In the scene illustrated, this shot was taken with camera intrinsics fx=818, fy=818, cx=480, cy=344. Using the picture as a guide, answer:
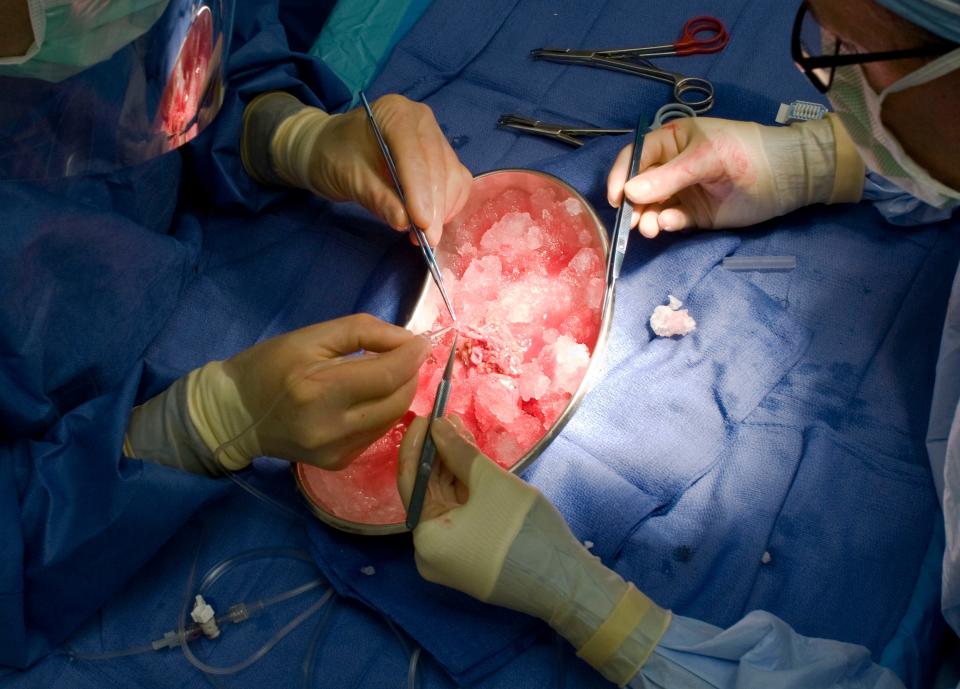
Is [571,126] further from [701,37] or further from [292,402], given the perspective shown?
[292,402]

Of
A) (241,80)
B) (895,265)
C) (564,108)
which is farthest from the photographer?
(564,108)

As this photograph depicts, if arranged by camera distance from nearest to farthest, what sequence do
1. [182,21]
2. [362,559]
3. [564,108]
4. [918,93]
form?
[918,93] < [182,21] < [362,559] < [564,108]

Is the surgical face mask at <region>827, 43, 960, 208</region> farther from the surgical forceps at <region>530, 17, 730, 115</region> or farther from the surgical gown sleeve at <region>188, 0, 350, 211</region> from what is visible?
the surgical gown sleeve at <region>188, 0, 350, 211</region>

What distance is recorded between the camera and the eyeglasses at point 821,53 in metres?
1.17

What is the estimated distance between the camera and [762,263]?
2.14 m

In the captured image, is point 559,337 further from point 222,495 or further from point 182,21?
point 182,21

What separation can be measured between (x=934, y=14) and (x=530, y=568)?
111cm

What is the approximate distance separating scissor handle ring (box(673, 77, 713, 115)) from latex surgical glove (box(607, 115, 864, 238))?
0.29 meters

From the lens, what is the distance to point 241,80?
2.41 metres

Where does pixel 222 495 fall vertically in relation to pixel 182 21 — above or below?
below

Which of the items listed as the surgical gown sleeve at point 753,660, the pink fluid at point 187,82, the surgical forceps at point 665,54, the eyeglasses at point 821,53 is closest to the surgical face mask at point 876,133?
the eyeglasses at point 821,53

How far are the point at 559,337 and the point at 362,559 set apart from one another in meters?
0.68

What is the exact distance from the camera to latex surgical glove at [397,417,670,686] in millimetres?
1568

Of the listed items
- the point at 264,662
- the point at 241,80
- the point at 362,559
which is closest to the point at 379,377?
the point at 362,559
